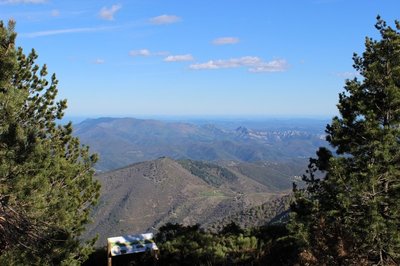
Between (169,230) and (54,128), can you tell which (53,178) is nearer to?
(54,128)

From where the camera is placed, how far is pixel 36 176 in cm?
1169

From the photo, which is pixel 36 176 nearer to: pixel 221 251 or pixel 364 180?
pixel 221 251

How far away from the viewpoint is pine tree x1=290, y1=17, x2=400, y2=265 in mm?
11367

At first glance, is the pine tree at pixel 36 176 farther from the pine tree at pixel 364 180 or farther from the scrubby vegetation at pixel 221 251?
the pine tree at pixel 364 180

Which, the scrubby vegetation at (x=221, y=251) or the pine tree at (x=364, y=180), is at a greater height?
the pine tree at (x=364, y=180)

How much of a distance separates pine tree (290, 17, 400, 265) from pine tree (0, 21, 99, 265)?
25.2ft

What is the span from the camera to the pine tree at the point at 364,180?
1137 centimetres

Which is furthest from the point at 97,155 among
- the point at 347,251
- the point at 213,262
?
the point at 347,251

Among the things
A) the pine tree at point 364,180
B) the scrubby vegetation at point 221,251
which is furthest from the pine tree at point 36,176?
the pine tree at point 364,180

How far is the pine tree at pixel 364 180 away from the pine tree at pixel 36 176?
767 cm

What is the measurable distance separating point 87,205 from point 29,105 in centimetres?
535

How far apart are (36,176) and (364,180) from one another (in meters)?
9.26

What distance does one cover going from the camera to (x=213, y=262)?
1466 centimetres

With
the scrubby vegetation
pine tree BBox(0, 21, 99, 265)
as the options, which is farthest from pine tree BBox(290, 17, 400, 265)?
pine tree BBox(0, 21, 99, 265)
